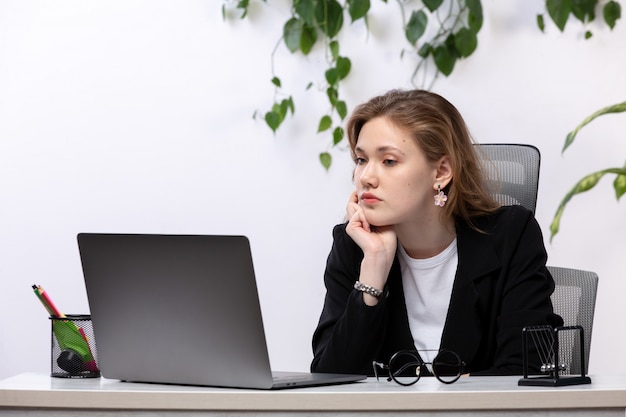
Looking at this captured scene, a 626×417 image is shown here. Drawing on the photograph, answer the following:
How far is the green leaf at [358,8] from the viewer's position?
8.96 ft

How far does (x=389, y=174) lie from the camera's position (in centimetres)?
174

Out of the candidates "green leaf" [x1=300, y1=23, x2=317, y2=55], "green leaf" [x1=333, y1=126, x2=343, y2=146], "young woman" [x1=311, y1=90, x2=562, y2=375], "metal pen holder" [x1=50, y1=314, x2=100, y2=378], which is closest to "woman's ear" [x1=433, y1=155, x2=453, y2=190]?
"young woman" [x1=311, y1=90, x2=562, y2=375]

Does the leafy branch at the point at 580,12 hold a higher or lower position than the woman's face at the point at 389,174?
higher

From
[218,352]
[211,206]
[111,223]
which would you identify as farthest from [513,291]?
[111,223]

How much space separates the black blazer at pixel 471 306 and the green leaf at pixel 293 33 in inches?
41.2

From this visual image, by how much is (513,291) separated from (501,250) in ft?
0.35

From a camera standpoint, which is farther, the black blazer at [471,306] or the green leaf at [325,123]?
the green leaf at [325,123]

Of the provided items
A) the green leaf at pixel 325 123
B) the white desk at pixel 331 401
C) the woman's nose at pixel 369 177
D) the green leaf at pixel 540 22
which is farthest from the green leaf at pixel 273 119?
the white desk at pixel 331 401

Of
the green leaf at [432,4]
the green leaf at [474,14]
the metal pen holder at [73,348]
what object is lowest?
the metal pen holder at [73,348]

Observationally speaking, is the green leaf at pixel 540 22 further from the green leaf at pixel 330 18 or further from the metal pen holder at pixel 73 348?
the metal pen holder at pixel 73 348

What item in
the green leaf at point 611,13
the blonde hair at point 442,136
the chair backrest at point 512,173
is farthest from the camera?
the green leaf at point 611,13

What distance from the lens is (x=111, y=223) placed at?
2.86 metres

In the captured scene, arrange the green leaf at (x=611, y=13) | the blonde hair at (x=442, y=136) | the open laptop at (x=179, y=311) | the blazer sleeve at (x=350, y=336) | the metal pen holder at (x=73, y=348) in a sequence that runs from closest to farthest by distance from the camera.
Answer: the open laptop at (x=179, y=311)
the metal pen holder at (x=73, y=348)
the blazer sleeve at (x=350, y=336)
the blonde hair at (x=442, y=136)
the green leaf at (x=611, y=13)

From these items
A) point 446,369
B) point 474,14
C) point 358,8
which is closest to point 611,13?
point 474,14
